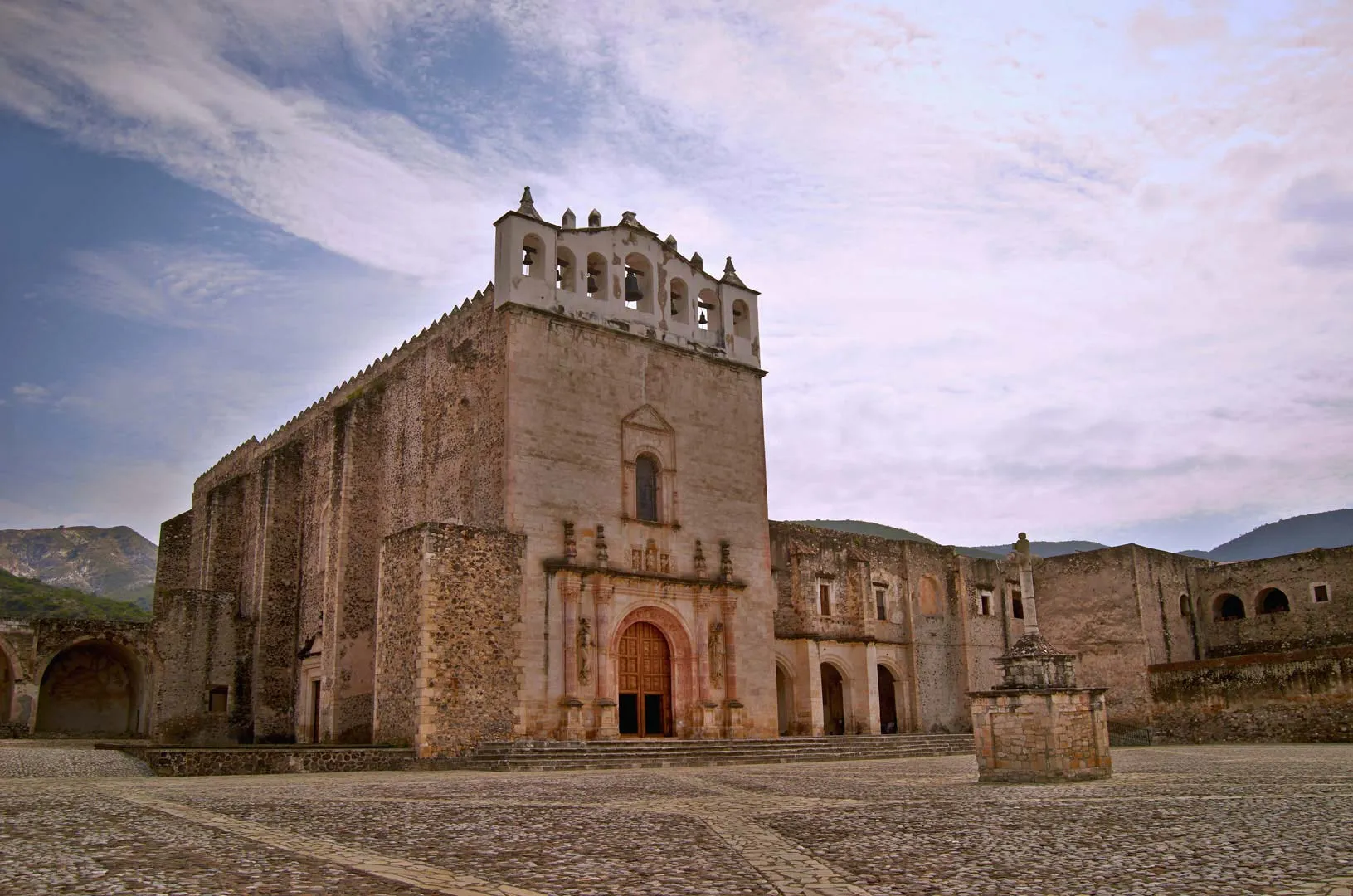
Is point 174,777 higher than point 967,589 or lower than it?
lower

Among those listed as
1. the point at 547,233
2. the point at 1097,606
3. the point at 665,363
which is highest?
the point at 547,233

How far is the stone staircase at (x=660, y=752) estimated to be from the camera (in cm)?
1834

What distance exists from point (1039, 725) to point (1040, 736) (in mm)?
129

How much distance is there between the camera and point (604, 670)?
22.2m

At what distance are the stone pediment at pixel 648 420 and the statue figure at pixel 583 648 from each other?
477 centimetres

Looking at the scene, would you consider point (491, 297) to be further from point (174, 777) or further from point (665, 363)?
point (174, 777)

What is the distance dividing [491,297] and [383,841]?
17.2m

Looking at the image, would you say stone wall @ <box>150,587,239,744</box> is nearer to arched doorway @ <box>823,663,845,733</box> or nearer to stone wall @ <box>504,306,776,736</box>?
stone wall @ <box>504,306,776,736</box>

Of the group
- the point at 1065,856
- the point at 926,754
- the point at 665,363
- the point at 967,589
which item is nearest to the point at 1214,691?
the point at 967,589

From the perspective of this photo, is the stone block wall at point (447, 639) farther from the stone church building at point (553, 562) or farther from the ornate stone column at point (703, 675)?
the ornate stone column at point (703, 675)

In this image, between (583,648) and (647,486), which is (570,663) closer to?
(583,648)

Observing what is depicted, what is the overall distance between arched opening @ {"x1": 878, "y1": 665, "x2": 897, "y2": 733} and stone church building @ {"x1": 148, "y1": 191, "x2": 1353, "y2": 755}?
115 mm

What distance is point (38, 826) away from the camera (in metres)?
8.20

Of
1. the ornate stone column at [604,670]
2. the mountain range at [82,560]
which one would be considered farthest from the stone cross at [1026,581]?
the mountain range at [82,560]
